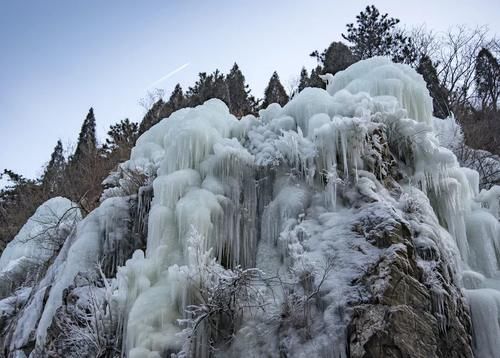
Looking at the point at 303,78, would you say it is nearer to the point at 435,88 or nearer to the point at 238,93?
the point at 238,93

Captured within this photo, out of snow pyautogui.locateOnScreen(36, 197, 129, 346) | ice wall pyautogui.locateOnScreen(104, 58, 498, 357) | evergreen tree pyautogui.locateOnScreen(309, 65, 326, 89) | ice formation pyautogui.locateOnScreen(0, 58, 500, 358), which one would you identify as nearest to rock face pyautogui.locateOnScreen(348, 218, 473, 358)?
ice formation pyautogui.locateOnScreen(0, 58, 500, 358)

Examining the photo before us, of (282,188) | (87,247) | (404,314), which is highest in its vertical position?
(282,188)

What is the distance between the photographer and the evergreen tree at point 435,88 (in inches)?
571

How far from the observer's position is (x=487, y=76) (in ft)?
60.9

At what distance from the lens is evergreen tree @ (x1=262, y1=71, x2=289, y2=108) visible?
17.1 metres

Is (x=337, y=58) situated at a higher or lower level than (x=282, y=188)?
higher

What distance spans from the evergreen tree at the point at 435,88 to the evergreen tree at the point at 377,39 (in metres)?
0.49

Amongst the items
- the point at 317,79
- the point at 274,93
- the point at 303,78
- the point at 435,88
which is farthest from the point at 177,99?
the point at 435,88

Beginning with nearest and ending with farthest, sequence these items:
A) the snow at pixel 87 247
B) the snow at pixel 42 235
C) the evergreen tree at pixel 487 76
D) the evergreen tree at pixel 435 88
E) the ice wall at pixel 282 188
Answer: the ice wall at pixel 282 188, the snow at pixel 87 247, the snow at pixel 42 235, the evergreen tree at pixel 435 88, the evergreen tree at pixel 487 76

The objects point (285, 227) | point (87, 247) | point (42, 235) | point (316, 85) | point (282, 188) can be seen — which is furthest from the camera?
point (316, 85)

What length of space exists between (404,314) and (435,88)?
44.7ft

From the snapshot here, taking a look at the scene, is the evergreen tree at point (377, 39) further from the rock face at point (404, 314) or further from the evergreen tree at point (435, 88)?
the rock face at point (404, 314)

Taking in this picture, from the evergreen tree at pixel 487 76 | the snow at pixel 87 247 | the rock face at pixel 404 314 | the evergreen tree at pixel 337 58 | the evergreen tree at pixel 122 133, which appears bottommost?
the rock face at pixel 404 314

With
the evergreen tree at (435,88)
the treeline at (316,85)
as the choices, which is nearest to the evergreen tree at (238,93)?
the treeline at (316,85)
